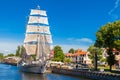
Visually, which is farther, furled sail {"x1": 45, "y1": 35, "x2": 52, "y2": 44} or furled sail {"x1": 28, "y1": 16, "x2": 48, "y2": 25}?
furled sail {"x1": 28, "y1": 16, "x2": 48, "y2": 25}

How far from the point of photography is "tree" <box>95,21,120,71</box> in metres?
83.8

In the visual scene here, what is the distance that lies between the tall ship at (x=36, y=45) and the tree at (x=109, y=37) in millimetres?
26569

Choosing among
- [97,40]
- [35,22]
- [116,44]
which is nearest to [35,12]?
[35,22]

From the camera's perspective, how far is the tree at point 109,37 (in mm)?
83750

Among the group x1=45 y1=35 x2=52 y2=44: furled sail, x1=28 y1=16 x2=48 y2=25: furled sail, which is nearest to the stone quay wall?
x1=45 y1=35 x2=52 y2=44: furled sail

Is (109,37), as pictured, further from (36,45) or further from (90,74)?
(36,45)

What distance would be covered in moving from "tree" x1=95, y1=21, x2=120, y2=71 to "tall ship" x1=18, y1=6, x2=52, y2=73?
87.2ft

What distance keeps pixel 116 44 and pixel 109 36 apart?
8057 mm

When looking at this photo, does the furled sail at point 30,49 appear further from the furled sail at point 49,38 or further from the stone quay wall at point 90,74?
the stone quay wall at point 90,74

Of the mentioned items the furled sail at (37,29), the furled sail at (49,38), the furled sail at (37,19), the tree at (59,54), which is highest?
the furled sail at (37,19)

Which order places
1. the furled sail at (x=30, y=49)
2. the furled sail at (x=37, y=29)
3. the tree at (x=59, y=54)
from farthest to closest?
the tree at (x=59, y=54) < the furled sail at (x=37, y=29) < the furled sail at (x=30, y=49)

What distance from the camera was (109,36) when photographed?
282 feet

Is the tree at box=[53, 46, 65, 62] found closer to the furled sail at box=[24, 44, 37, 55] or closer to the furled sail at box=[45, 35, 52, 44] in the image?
the furled sail at box=[45, 35, 52, 44]

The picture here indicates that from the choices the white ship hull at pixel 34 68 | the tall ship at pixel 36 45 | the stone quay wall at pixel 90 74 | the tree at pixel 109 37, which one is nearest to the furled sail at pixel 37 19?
the tall ship at pixel 36 45
